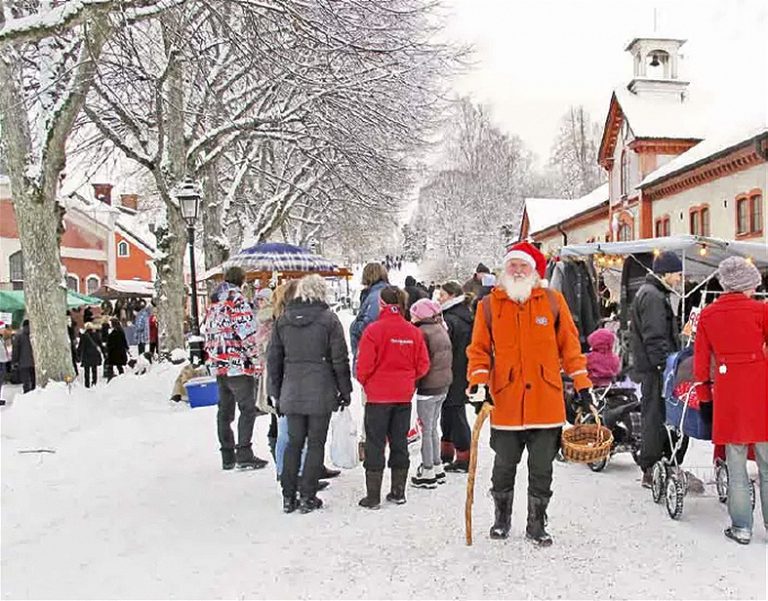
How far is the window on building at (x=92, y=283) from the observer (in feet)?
146

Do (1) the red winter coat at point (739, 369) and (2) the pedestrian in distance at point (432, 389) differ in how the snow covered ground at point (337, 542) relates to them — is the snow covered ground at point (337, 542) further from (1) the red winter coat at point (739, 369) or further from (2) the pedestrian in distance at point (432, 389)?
(1) the red winter coat at point (739, 369)

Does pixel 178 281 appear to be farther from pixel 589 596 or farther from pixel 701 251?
pixel 589 596

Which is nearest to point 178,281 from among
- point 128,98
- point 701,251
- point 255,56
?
point 128,98

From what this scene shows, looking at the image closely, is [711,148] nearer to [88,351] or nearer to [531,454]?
[88,351]

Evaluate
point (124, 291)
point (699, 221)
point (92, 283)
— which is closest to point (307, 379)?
point (699, 221)

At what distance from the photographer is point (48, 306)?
12.6 metres

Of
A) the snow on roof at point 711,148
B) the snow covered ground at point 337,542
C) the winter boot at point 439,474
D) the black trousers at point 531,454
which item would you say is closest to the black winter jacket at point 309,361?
the snow covered ground at point 337,542

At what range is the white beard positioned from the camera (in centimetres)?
518

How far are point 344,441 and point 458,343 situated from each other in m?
1.49

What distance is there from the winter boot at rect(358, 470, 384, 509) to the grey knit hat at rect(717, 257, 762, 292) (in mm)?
2951

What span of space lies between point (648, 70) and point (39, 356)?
28649mm

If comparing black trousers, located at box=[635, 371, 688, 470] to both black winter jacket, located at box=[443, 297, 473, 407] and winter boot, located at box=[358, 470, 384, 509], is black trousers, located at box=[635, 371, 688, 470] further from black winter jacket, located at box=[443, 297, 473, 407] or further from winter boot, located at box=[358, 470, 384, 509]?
winter boot, located at box=[358, 470, 384, 509]

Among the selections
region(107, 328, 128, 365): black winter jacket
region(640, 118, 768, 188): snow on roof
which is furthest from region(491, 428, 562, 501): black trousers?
region(640, 118, 768, 188): snow on roof

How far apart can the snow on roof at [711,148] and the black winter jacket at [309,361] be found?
55.0 feet
